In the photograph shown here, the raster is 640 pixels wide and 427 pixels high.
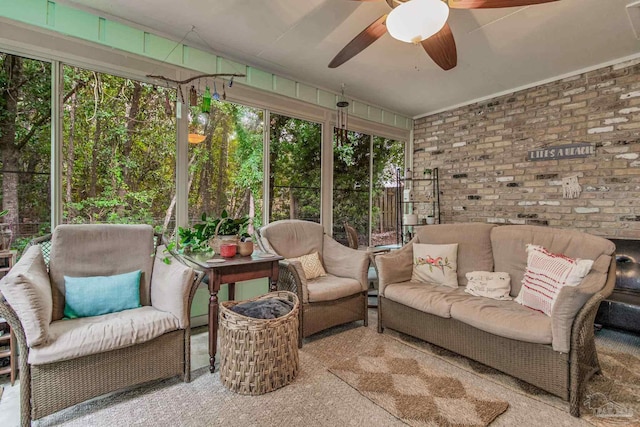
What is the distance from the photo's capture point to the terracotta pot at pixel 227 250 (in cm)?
235

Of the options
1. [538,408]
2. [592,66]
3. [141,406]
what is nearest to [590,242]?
[538,408]

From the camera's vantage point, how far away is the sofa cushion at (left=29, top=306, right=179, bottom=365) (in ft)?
5.23

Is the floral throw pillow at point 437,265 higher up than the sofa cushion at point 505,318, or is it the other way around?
the floral throw pillow at point 437,265

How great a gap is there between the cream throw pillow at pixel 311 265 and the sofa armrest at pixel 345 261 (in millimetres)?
122

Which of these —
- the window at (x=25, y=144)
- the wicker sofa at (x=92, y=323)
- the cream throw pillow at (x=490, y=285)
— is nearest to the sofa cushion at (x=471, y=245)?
the cream throw pillow at (x=490, y=285)

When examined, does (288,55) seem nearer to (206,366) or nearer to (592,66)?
(206,366)

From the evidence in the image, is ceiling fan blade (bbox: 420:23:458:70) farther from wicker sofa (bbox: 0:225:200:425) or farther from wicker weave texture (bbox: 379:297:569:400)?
wicker sofa (bbox: 0:225:200:425)

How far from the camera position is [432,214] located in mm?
4867

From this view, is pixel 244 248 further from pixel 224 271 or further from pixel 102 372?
pixel 102 372

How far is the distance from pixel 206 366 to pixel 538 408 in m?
2.07

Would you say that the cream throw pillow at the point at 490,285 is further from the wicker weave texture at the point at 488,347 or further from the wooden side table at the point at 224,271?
the wooden side table at the point at 224,271

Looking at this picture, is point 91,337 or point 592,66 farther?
point 592,66

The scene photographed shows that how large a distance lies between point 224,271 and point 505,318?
183 centimetres

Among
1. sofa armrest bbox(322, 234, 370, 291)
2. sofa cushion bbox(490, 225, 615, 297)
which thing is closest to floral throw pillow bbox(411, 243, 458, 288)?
sofa cushion bbox(490, 225, 615, 297)
